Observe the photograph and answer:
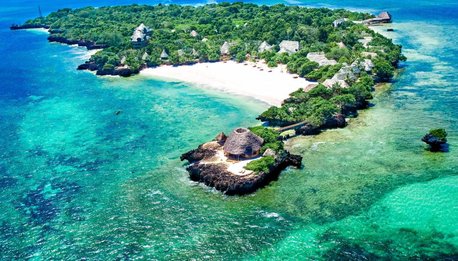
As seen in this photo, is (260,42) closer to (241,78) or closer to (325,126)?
(241,78)

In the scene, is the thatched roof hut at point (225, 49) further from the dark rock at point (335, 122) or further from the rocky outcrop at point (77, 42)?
the dark rock at point (335, 122)

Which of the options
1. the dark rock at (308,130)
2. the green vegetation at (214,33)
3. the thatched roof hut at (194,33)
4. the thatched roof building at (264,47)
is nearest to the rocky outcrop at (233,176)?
the dark rock at (308,130)

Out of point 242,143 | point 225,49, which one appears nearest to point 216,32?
point 225,49

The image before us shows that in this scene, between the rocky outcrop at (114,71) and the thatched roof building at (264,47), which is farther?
the thatched roof building at (264,47)

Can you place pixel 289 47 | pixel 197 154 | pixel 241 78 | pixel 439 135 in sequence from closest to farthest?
pixel 439 135
pixel 197 154
pixel 241 78
pixel 289 47

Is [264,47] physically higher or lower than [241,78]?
higher

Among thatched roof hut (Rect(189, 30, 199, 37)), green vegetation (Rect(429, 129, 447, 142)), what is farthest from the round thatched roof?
thatched roof hut (Rect(189, 30, 199, 37))
